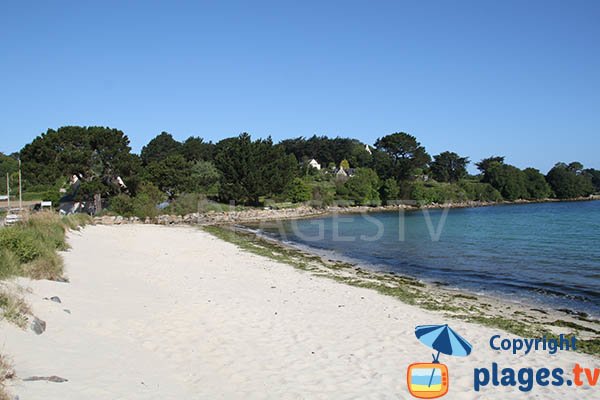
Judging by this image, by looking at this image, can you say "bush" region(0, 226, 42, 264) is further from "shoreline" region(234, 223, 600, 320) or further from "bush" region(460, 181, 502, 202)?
"bush" region(460, 181, 502, 202)

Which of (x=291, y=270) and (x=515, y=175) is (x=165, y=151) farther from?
(x=291, y=270)

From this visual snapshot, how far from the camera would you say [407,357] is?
24.0ft

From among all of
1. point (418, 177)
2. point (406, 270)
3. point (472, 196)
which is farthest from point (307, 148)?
point (406, 270)

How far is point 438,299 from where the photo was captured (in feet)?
42.7

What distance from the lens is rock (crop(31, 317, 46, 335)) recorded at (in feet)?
21.0

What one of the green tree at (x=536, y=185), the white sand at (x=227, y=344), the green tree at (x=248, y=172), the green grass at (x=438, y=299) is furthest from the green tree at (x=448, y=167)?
the white sand at (x=227, y=344)

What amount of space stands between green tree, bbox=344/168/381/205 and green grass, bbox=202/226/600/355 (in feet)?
187

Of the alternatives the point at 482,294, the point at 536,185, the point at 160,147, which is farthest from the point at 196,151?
the point at 482,294

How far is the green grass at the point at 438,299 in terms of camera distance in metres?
9.74

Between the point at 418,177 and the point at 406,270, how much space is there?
89018 mm

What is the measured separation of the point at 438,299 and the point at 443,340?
4507mm

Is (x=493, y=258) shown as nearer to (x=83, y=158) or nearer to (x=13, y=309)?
(x=13, y=309)

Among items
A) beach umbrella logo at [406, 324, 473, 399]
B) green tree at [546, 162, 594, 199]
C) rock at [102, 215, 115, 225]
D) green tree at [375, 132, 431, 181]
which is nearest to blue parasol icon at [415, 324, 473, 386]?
beach umbrella logo at [406, 324, 473, 399]

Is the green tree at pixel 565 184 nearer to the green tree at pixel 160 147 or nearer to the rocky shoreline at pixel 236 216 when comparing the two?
the rocky shoreline at pixel 236 216
